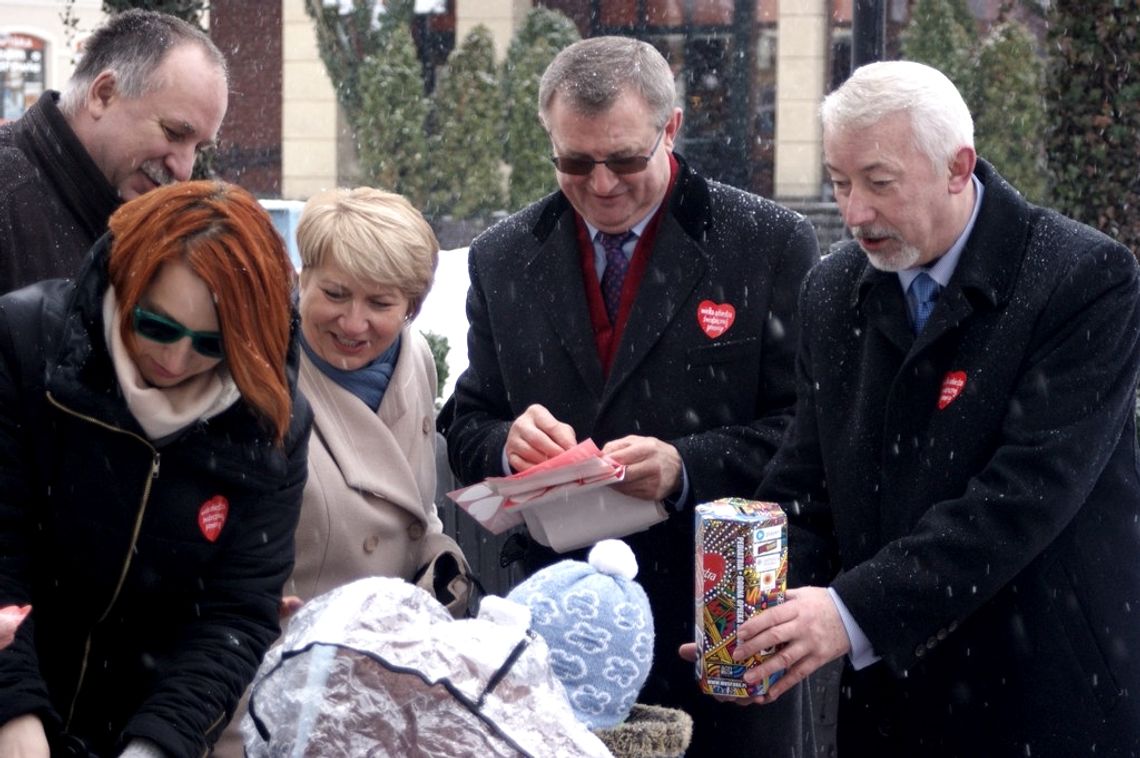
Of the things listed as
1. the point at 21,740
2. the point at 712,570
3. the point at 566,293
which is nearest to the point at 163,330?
the point at 21,740

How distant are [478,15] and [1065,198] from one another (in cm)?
1572

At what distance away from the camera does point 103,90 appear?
383cm

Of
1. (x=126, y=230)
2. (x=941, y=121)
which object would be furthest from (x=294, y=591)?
(x=941, y=121)

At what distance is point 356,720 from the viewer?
2377mm

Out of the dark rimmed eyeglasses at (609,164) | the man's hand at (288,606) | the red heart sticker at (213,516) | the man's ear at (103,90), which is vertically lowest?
the man's hand at (288,606)

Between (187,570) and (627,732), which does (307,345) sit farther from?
(627,732)

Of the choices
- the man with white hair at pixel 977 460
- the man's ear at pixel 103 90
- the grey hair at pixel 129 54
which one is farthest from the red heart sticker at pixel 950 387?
the man's ear at pixel 103 90

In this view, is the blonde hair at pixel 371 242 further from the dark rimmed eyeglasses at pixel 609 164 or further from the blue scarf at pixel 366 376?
the dark rimmed eyeglasses at pixel 609 164

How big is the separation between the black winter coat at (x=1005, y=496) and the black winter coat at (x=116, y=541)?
1.16 meters

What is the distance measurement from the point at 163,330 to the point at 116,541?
1.28 feet

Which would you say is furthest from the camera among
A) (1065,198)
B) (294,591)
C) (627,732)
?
(1065,198)

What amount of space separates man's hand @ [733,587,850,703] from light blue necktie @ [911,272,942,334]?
600 millimetres

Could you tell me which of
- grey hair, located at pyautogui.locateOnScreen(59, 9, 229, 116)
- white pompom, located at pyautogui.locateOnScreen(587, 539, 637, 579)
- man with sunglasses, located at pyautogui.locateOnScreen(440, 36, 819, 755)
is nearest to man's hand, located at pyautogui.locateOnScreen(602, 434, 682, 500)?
man with sunglasses, located at pyautogui.locateOnScreen(440, 36, 819, 755)

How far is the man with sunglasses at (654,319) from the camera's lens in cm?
382
